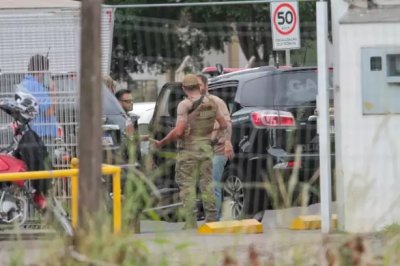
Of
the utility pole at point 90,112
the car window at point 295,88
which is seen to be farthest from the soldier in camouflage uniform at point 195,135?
the utility pole at point 90,112

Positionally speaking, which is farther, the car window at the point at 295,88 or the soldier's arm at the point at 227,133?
the car window at the point at 295,88

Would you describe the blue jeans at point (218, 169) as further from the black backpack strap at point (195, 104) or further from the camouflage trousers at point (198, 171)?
the black backpack strap at point (195, 104)

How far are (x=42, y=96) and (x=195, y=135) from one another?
172 centimetres

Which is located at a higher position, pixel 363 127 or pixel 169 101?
pixel 169 101

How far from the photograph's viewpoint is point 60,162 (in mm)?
10492

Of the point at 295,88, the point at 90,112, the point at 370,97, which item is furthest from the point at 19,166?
the point at 90,112

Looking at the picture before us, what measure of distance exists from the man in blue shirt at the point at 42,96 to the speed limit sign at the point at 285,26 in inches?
155

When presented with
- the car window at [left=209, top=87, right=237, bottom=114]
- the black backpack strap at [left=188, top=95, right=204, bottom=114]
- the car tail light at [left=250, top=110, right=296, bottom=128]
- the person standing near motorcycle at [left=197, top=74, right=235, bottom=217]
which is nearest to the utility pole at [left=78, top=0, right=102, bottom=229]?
the black backpack strap at [left=188, top=95, right=204, bottom=114]

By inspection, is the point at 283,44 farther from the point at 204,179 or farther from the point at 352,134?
the point at 352,134

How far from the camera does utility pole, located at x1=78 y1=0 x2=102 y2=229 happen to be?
17.8 feet

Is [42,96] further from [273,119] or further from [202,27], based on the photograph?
[202,27]

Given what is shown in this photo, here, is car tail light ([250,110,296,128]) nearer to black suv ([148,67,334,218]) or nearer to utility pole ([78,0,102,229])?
black suv ([148,67,334,218])

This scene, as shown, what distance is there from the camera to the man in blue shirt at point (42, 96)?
10.5m

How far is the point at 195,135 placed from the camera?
37.4ft
